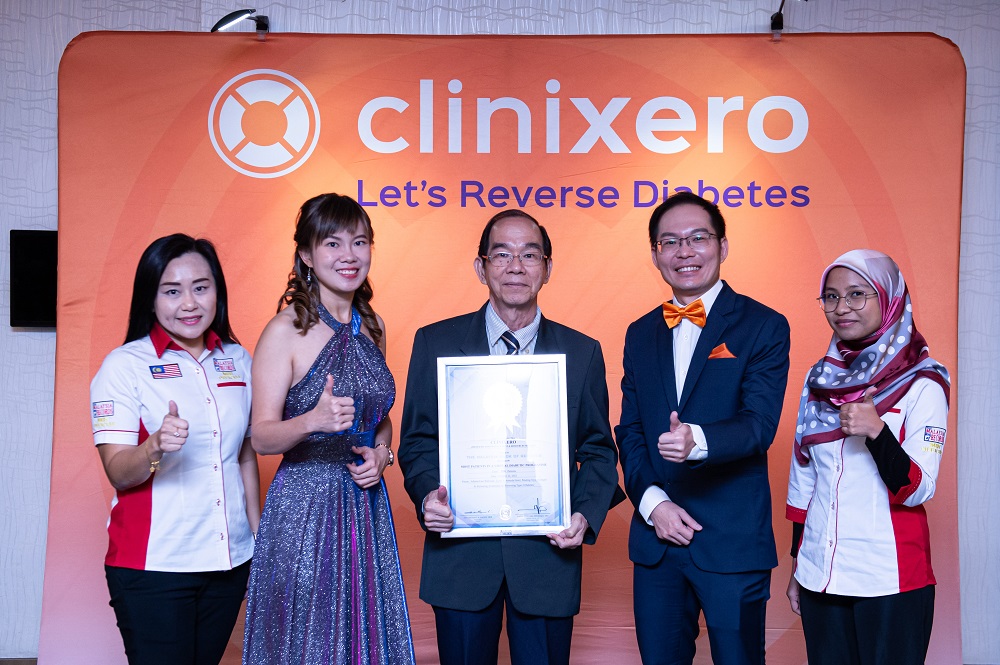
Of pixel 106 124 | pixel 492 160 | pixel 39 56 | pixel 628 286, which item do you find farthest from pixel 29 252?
pixel 628 286

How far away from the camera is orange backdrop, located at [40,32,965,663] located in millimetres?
4316

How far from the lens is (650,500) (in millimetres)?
2611

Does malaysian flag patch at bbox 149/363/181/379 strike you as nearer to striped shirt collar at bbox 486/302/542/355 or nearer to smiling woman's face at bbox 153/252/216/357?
smiling woman's face at bbox 153/252/216/357

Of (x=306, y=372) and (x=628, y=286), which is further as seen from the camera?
(x=628, y=286)

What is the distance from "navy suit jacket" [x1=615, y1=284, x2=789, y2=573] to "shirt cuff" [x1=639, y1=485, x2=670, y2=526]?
0.09 feet

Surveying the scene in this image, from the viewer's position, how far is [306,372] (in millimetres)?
2496

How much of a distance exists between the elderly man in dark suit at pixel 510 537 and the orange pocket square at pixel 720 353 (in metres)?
0.36

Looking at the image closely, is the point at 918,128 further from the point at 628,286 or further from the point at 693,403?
the point at 693,403

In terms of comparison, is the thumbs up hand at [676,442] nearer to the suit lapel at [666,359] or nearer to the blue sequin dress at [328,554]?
the suit lapel at [666,359]

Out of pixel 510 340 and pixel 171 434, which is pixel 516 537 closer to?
pixel 510 340

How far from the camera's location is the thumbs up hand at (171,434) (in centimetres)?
246

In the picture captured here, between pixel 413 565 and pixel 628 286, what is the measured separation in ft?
6.04

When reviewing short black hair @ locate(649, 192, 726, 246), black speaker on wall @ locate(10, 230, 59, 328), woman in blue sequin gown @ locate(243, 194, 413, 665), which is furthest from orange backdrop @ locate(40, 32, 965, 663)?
woman in blue sequin gown @ locate(243, 194, 413, 665)

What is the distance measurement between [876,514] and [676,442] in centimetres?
73
